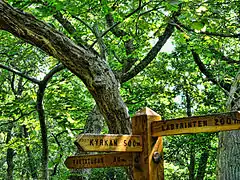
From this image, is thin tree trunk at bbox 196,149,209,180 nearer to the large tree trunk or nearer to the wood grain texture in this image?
the large tree trunk

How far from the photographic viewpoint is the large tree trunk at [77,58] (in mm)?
3597

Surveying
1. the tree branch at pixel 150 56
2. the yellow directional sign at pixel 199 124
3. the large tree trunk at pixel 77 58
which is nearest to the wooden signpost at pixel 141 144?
the yellow directional sign at pixel 199 124

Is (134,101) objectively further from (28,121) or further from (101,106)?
(101,106)

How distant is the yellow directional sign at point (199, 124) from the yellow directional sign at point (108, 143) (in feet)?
0.48

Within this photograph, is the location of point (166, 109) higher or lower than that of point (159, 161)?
higher

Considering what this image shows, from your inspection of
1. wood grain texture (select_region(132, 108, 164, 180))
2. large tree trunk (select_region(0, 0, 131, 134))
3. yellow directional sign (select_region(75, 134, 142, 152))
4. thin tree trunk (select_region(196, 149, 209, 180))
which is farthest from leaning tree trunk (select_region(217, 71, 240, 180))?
thin tree trunk (select_region(196, 149, 209, 180))

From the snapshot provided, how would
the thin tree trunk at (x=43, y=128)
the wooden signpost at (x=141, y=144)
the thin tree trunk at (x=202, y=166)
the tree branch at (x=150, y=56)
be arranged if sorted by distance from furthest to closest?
1. the thin tree trunk at (x=202, y=166)
2. the tree branch at (x=150, y=56)
3. the thin tree trunk at (x=43, y=128)
4. the wooden signpost at (x=141, y=144)

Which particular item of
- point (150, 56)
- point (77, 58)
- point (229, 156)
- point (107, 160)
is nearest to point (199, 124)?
point (107, 160)

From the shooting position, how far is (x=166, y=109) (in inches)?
382

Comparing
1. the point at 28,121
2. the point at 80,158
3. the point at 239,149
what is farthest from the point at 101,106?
the point at 28,121

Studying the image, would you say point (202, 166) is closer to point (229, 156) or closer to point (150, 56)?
point (150, 56)

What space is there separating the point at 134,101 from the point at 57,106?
10.4 ft

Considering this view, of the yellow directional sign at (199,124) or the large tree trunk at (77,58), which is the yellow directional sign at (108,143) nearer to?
the yellow directional sign at (199,124)

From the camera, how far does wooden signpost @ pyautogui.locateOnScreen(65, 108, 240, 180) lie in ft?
7.73
